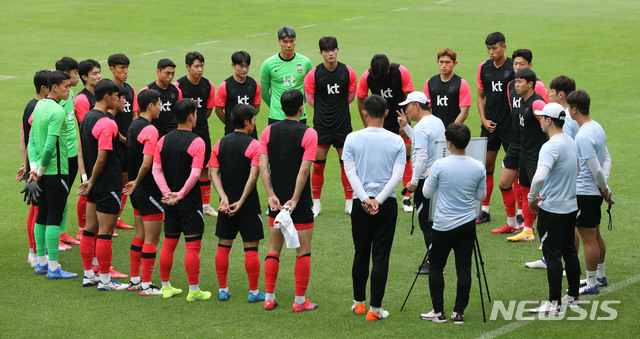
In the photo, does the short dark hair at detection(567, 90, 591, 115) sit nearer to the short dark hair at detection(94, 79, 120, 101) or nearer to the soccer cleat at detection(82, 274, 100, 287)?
the short dark hair at detection(94, 79, 120, 101)

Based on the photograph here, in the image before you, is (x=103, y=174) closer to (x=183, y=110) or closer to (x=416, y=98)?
(x=183, y=110)

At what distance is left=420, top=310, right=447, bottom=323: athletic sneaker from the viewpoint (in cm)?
786

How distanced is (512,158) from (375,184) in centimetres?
393

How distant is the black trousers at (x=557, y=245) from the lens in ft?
25.9

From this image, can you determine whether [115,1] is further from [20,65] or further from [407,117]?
[407,117]

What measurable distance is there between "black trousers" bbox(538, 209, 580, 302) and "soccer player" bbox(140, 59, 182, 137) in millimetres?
5545

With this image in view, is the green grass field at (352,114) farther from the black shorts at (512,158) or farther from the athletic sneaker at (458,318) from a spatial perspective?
the black shorts at (512,158)

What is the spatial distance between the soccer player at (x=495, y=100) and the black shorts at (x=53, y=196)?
5915 millimetres

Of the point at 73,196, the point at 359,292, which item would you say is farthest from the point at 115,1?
the point at 359,292

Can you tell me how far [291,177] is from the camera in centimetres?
812

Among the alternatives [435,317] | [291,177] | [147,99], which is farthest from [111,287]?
[435,317]

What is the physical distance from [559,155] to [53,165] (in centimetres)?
570

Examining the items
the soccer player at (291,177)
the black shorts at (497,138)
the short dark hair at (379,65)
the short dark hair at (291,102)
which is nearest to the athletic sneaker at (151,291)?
the soccer player at (291,177)

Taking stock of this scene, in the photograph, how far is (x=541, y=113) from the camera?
7.91 m
